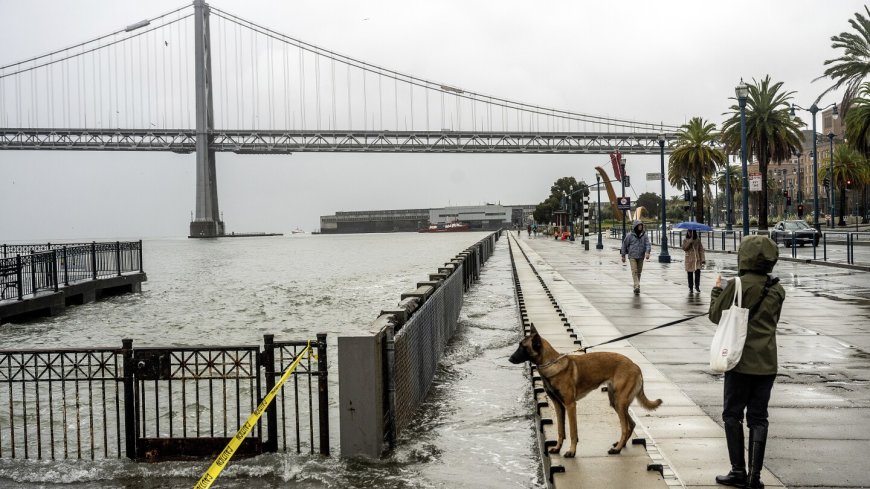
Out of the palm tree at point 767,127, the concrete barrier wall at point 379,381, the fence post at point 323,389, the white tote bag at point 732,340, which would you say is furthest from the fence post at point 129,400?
the palm tree at point 767,127

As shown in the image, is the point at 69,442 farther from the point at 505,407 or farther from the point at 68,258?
the point at 68,258

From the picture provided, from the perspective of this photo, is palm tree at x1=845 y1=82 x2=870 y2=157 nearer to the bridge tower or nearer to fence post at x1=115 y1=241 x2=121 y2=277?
fence post at x1=115 y1=241 x2=121 y2=277

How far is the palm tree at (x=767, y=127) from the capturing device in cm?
5409

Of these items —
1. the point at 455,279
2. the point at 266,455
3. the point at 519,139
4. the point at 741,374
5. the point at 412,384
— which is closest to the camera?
the point at 741,374

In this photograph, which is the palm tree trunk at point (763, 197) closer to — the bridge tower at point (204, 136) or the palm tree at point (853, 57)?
the palm tree at point (853, 57)

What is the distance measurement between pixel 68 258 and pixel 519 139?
390ft

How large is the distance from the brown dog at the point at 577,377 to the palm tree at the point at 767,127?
5126cm

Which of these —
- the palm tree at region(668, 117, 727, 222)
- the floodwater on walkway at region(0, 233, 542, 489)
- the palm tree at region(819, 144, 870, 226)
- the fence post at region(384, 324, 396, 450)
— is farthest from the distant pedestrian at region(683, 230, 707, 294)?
the palm tree at region(819, 144, 870, 226)

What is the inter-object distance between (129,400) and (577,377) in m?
3.77

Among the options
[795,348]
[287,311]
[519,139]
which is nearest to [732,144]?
[287,311]

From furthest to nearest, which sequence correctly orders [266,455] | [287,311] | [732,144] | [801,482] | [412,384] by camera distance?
[732,144]
[287,311]
[412,384]
[266,455]
[801,482]

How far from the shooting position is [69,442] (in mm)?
9430

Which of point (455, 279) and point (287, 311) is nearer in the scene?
point (455, 279)

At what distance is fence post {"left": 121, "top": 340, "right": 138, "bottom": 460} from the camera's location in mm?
6935
